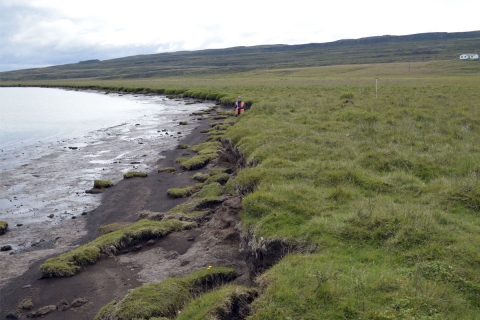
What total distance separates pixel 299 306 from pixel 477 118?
19.0 m

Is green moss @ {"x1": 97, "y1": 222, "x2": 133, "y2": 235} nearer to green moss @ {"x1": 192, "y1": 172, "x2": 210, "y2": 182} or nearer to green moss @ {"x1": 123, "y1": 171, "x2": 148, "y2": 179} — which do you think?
green moss @ {"x1": 192, "y1": 172, "x2": 210, "y2": 182}

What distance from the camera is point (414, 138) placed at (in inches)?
698

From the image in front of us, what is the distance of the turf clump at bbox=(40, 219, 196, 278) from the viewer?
42.7 feet

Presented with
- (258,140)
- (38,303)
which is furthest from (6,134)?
(38,303)

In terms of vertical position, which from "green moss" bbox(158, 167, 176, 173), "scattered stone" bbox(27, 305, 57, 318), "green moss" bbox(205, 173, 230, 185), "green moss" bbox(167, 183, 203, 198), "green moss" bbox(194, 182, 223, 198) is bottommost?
"scattered stone" bbox(27, 305, 57, 318)

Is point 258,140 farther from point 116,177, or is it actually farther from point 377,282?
point 377,282

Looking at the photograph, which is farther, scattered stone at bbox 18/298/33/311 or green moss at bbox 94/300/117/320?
scattered stone at bbox 18/298/33/311

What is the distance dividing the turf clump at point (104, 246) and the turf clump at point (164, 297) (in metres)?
3.42

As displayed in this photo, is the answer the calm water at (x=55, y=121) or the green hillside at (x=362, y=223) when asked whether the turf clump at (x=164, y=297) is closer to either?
the green hillside at (x=362, y=223)

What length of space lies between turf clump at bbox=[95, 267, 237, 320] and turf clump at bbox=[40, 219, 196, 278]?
3.42 meters

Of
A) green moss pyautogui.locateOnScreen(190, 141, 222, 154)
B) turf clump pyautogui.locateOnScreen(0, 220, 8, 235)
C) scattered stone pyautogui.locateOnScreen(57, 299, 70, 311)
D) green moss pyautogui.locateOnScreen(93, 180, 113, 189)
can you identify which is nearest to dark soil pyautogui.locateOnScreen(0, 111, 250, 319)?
scattered stone pyautogui.locateOnScreen(57, 299, 70, 311)

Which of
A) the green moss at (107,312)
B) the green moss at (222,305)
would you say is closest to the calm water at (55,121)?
the green moss at (107,312)

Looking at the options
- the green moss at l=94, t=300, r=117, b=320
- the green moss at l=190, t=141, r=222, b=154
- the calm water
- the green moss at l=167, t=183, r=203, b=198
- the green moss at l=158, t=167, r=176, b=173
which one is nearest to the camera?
the green moss at l=94, t=300, r=117, b=320

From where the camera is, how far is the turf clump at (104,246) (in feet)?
42.7
